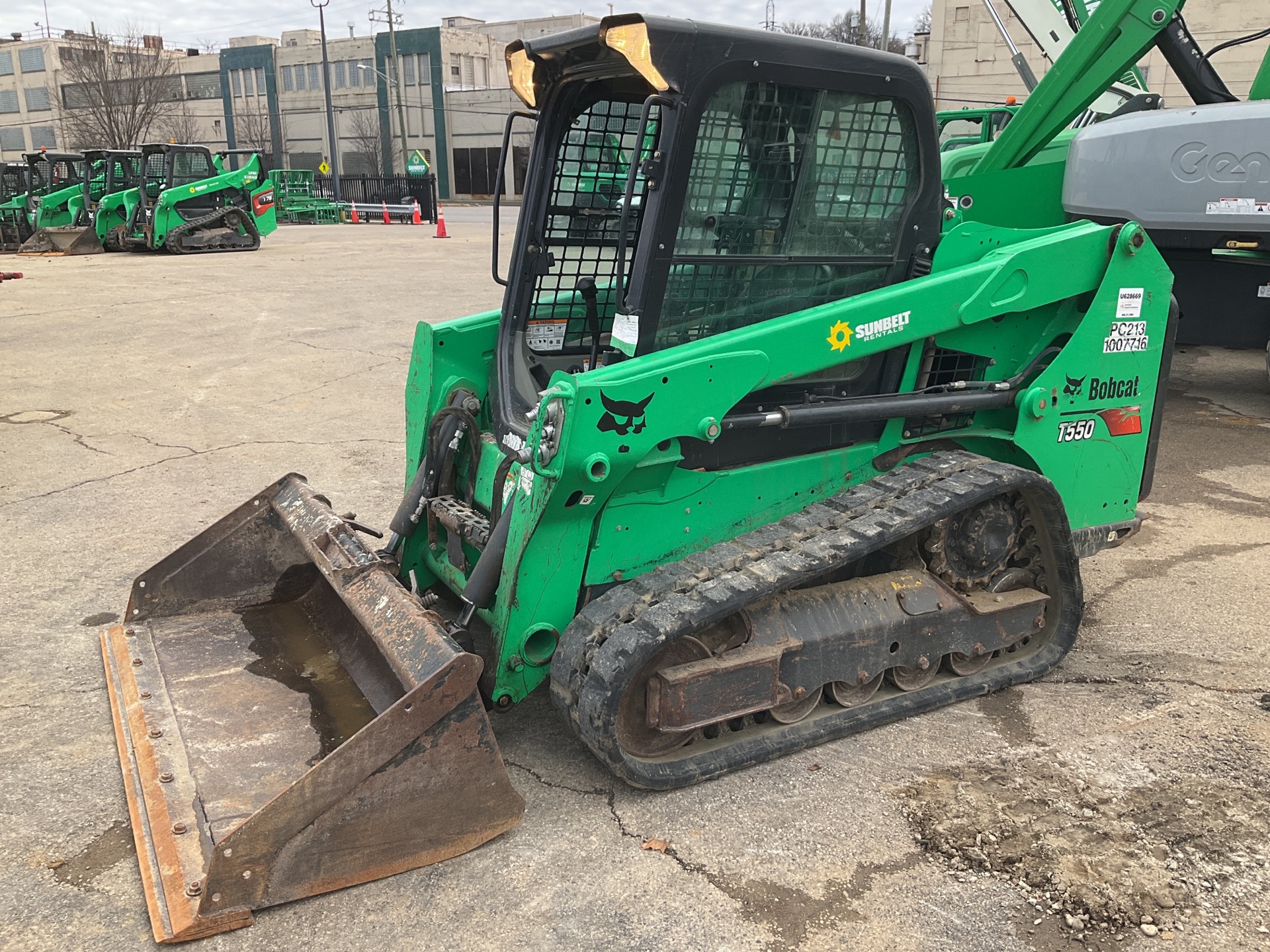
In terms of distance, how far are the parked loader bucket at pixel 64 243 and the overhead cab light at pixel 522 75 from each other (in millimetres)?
20637

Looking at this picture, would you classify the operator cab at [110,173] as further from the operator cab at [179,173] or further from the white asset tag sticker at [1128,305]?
the white asset tag sticker at [1128,305]

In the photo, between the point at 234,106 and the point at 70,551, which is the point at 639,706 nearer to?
the point at 70,551

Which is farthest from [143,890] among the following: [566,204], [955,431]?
[955,431]

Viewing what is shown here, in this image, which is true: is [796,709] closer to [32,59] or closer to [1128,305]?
[1128,305]

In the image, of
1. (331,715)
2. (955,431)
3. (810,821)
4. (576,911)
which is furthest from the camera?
(955,431)

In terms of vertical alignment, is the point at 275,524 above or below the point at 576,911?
above

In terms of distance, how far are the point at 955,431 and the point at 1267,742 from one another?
1460 mm

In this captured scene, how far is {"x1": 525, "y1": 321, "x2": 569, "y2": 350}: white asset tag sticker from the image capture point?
4211mm

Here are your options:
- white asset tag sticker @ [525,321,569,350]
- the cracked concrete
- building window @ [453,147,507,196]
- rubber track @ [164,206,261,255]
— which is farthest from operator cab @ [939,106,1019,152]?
building window @ [453,147,507,196]

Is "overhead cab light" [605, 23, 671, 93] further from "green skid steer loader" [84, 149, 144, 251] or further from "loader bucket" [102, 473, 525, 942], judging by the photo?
"green skid steer loader" [84, 149, 144, 251]

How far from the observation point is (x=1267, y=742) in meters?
3.60

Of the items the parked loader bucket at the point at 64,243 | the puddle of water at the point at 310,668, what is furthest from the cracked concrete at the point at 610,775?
the parked loader bucket at the point at 64,243

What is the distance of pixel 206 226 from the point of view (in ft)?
71.5

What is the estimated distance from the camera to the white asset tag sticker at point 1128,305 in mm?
4059
